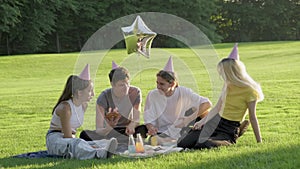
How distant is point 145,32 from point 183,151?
Answer: 5.50 ft

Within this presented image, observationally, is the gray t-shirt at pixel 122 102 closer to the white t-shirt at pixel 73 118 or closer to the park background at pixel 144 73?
the white t-shirt at pixel 73 118

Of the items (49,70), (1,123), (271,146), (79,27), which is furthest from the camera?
(79,27)

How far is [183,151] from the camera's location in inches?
205

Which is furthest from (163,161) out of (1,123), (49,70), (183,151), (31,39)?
(31,39)

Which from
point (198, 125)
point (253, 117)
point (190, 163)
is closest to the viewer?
point (190, 163)

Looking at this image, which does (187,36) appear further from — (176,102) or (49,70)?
(176,102)

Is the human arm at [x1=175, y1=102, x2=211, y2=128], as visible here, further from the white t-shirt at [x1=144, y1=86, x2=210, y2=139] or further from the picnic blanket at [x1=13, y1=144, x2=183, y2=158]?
the picnic blanket at [x1=13, y1=144, x2=183, y2=158]

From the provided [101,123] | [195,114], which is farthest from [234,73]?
[101,123]

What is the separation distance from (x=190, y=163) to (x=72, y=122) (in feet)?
5.86

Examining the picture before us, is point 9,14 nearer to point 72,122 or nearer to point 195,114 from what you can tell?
point 72,122

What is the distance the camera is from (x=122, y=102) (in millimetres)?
5902

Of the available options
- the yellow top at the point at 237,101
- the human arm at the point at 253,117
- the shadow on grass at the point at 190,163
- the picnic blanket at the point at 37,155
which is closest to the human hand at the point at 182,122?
the yellow top at the point at 237,101

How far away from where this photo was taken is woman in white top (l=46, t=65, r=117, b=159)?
5281 millimetres

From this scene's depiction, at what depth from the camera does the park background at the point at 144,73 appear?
4.82 metres
